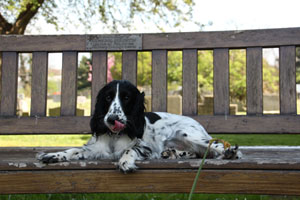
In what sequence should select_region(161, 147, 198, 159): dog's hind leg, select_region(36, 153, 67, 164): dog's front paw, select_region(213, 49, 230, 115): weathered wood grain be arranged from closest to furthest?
1. select_region(36, 153, 67, 164): dog's front paw
2. select_region(161, 147, 198, 159): dog's hind leg
3. select_region(213, 49, 230, 115): weathered wood grain

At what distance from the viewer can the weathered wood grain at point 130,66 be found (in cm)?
340

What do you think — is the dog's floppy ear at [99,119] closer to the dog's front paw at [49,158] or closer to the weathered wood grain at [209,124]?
the dog's front paw at [49,158]

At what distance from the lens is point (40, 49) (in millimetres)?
3428

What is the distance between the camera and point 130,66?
11.2ft

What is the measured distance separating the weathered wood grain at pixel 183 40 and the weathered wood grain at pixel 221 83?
0.38 feet

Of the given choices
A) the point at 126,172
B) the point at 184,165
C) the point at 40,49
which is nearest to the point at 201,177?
the point at 184,165

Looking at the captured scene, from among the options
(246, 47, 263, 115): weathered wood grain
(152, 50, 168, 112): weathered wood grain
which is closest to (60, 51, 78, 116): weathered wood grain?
(152, 50, 168, 112): weathered wood grain

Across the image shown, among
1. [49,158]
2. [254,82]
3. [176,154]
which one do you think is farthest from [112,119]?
[254,82]

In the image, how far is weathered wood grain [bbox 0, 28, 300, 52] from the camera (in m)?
3.24

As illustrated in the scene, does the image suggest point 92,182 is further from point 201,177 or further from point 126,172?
point 201,177

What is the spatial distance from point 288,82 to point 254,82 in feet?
1.07

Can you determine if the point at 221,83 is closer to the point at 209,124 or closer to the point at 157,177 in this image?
the point at 209,124

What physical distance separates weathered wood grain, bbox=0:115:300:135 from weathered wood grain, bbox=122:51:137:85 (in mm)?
616

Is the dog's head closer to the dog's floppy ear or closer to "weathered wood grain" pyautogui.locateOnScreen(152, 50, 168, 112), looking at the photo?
the dog's floppy ear
